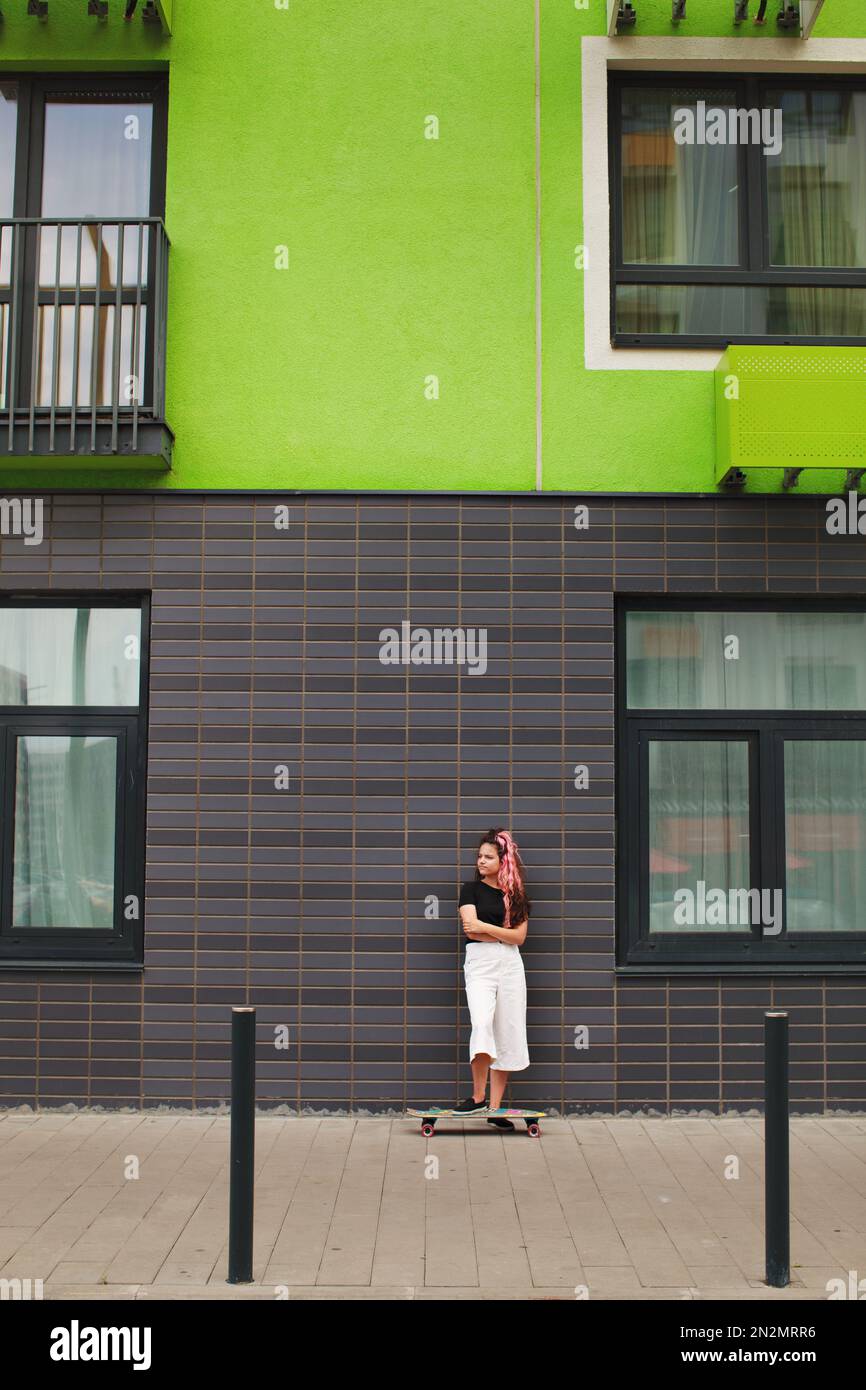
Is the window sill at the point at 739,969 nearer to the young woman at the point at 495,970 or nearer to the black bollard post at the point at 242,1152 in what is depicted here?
the young woman at the point at 495,970

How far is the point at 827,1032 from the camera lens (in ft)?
25.4

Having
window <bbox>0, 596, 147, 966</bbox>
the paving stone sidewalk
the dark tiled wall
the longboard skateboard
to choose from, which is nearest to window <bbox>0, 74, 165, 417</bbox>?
the dark tiled wall

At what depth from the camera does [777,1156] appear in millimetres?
5109

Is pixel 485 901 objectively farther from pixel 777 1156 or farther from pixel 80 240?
pixel 80 240

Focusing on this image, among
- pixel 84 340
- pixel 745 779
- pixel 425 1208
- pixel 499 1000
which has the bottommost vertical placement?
pixel 425 1208

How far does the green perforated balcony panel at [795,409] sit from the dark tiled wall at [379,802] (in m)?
0.45

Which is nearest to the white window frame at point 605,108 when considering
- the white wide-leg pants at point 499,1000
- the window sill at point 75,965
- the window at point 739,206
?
the window at point 739,206

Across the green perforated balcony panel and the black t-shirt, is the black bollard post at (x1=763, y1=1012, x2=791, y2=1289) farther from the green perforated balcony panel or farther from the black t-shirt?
the green perforated balcony panel

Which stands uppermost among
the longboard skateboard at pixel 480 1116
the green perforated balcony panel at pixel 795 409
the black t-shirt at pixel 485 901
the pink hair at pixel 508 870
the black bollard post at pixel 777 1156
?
the green perforated balcony panel at pixel 795 409

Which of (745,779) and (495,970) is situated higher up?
(745,779)

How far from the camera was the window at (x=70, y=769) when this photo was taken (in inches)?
312

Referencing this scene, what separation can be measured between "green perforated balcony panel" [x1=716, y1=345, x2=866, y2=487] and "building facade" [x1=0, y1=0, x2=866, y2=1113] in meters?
0.03

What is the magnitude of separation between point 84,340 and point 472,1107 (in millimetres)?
5188

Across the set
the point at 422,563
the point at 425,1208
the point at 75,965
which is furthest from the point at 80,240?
the point at 425,1208
